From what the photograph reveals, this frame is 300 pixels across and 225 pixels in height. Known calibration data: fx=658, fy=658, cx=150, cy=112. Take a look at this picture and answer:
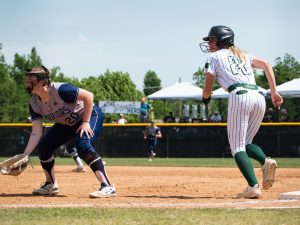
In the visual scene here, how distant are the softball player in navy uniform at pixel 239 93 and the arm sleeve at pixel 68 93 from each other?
157 centimetres

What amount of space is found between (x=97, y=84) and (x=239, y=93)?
81.4 meters

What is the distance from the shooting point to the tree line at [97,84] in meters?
54.9

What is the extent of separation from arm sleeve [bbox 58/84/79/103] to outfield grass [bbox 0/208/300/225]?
176 cm

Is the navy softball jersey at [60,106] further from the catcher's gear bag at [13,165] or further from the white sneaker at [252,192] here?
the white sneaker at [252,192]

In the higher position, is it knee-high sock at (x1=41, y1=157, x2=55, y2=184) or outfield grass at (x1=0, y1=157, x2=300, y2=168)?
knee-high sock at (x1=41, y1=157, x2=55, y2=184)

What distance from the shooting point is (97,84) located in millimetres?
88562

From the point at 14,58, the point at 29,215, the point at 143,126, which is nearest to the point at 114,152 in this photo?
the point at 143,126

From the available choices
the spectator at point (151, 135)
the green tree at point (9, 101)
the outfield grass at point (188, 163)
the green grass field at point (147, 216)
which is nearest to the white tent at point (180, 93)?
the spectator at point (151, 135)

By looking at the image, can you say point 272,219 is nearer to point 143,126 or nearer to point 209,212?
point 209,212

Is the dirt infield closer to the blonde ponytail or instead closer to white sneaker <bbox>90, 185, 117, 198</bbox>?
white sneaker <bbox>90, 185, 117, 198</bbox>

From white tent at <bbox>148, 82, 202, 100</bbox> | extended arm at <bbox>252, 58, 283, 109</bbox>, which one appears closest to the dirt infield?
extended arm at <bbox>252, 58, 283, 109</bbox>

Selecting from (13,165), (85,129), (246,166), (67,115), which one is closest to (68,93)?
(67,115)

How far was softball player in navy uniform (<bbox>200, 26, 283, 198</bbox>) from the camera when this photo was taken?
765 cm

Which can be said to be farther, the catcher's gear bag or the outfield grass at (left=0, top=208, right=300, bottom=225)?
the catcher's gear bag
